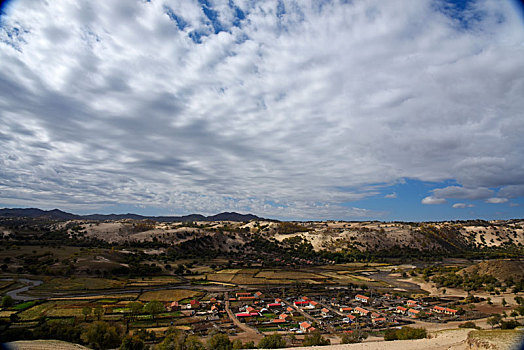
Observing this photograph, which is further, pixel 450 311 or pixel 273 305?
pixel 273 305

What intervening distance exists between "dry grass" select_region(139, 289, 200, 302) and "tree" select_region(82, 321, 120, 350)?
23774mm

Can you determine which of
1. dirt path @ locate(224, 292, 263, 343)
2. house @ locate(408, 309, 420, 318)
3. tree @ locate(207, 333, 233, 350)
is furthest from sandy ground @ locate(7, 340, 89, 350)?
house @ locate(408, 309, 420, 318)

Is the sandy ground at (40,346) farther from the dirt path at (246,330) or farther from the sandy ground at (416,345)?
the sandy ground at (416,345)

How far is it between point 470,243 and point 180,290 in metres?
148

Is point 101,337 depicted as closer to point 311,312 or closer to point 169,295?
point 169,295

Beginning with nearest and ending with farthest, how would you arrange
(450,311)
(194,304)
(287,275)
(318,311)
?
(450,311) → (318,311) → (194,304) → (287,275)

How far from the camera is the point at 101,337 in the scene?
2773 cm

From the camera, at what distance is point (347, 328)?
124 feet

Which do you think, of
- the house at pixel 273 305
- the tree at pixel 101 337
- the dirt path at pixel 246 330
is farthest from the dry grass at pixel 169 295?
the tree at pixel 101 337

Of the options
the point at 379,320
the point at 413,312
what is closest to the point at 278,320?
the point at 379,320

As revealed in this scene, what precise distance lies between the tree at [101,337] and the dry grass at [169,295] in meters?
23.8

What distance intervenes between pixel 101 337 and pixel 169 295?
2846cm

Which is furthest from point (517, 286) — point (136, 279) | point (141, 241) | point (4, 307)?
point (141, 241)

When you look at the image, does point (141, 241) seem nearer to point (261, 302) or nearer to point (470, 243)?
point (261, 302)
